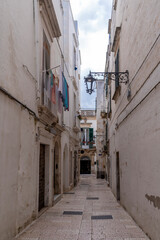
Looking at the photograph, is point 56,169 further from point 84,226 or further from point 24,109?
point 24,109

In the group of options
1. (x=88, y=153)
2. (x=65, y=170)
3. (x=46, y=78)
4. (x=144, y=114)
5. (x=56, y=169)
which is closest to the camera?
(x=144, y=114)

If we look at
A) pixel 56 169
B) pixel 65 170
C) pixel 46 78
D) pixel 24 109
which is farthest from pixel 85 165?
pixel 24 109

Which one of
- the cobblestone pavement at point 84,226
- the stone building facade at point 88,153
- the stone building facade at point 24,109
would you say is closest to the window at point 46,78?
the stone building facade at point 24,109

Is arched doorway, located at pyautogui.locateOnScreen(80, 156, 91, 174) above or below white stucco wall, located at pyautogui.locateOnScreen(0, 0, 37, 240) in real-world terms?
below

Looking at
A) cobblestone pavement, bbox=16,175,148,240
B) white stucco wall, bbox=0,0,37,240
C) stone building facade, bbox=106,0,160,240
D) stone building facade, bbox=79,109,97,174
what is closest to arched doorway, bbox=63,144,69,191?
cobblestone pavement, bbox=16,175,148,240

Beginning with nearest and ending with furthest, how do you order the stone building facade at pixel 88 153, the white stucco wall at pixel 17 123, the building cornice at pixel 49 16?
the white stucco wall at pixel 17 123 < the building cornice at pixel 49 16 < the stone building facade at pixel 88 153

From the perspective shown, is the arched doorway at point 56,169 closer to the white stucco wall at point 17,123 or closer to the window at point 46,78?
the window at point 46,78

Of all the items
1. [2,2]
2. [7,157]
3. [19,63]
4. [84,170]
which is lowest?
[84,170]

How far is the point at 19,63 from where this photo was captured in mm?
6074

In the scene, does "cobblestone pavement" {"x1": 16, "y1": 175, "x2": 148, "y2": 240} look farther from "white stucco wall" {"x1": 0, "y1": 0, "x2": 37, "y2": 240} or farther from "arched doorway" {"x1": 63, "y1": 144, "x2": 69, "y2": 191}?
"arched doorway" {"x1": 63, "y1": 144, "x2": 69, "y2": 191}

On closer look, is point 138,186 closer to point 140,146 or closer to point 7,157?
point 140,146

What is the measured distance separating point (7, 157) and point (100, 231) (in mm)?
2838

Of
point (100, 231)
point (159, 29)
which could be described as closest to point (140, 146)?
point (100, 231)

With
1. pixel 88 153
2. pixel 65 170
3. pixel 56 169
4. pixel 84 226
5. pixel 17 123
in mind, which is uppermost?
pixel 17 123
